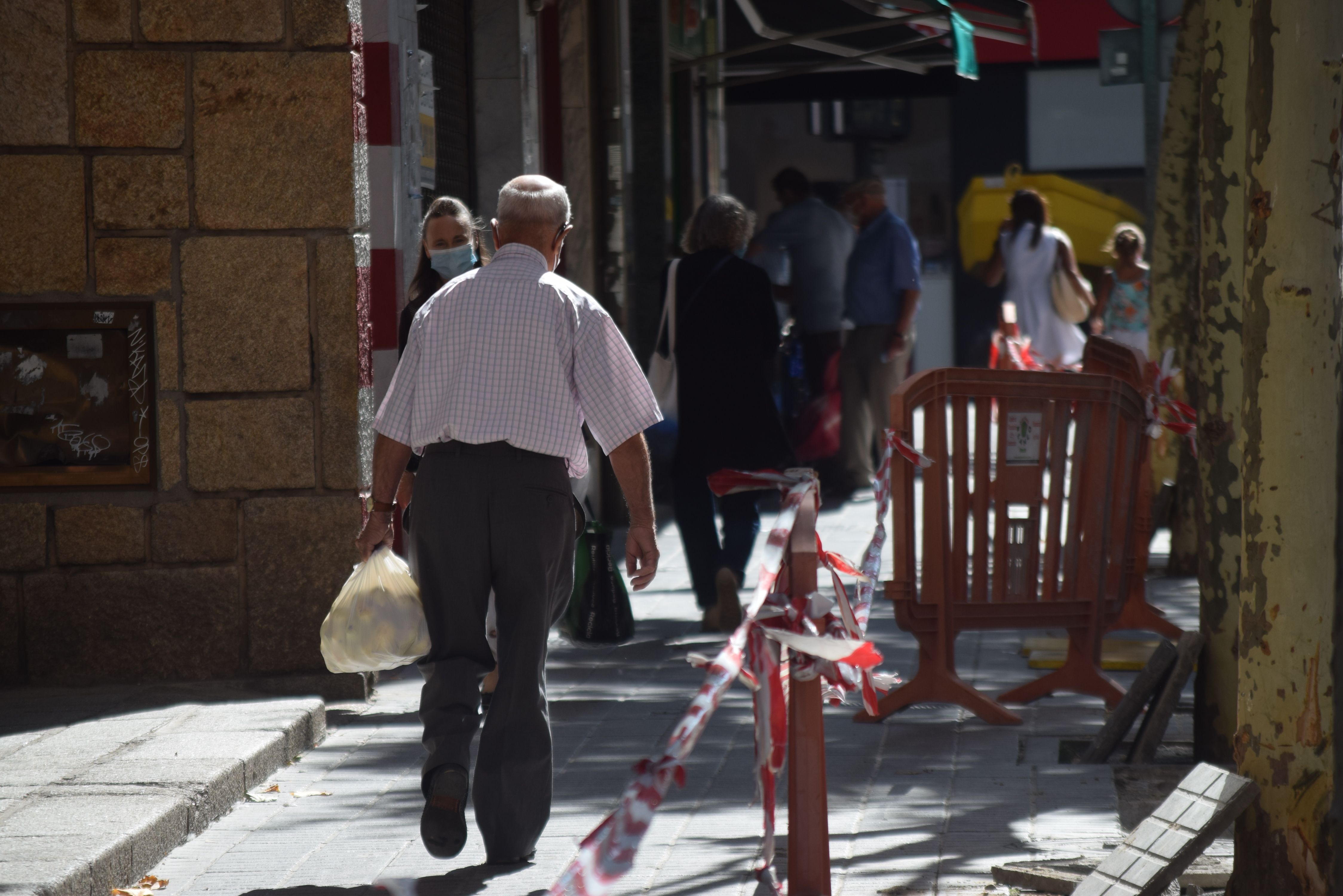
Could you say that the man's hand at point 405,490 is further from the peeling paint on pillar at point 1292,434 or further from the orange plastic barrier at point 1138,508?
the peeling paint on pillar at point 1292,434

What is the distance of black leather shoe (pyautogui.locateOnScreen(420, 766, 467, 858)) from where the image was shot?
4.25m

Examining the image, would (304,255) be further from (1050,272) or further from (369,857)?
(1050,272)

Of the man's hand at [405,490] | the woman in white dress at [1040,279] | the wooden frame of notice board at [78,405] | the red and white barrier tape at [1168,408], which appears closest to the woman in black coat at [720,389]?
the red and white barrier tape at [1168,408]

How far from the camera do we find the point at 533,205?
453 centimetres

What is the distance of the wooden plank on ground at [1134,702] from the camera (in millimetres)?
5270

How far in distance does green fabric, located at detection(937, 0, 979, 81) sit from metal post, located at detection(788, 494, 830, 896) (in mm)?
8038

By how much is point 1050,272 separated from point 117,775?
9510 millimetres

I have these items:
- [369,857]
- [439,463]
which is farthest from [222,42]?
[369,857]

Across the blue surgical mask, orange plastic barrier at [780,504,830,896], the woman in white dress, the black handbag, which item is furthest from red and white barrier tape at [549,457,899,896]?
the woman in white dress

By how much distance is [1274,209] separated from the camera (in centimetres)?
355

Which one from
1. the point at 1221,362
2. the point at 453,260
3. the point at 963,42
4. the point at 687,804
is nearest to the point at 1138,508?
the point at 1221,362

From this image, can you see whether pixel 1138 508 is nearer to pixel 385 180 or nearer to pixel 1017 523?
pixel 1017 523

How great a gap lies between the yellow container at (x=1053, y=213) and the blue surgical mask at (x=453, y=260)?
48.1 feet

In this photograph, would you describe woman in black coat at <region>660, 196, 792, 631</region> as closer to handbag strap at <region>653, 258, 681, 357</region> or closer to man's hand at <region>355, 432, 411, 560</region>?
handbag strap at <region>653, 258, 681, 357</region>
